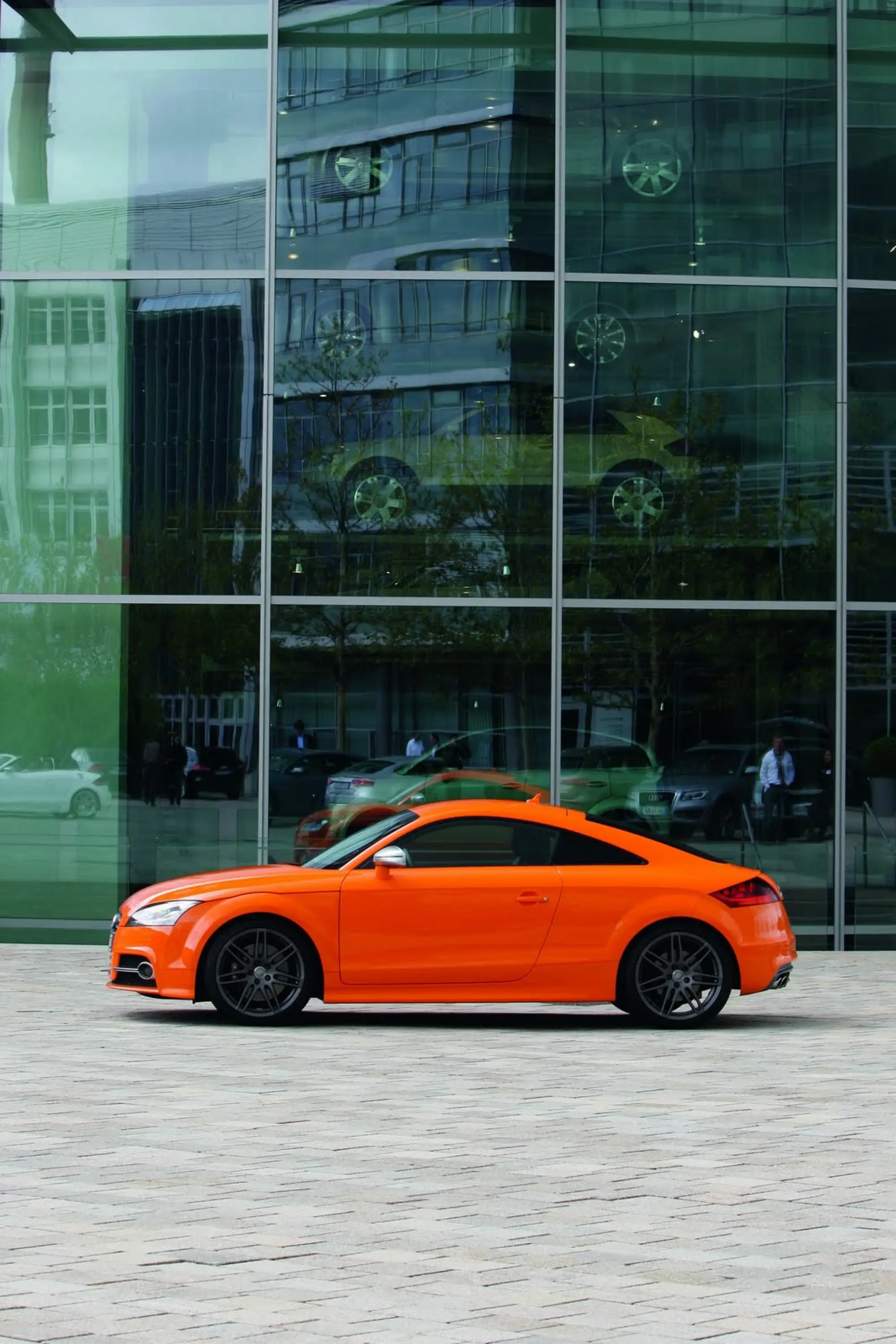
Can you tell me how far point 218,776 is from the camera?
56.4 feet

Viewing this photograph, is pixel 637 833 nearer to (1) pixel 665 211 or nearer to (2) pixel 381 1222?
(2) pixel 381 1222

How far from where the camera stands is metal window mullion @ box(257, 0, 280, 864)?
17203 millimetres

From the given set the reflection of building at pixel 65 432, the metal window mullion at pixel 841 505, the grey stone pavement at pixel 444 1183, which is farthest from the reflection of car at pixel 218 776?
the metal window mullion at pixel 841 505

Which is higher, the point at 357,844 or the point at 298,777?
the point at 298,777

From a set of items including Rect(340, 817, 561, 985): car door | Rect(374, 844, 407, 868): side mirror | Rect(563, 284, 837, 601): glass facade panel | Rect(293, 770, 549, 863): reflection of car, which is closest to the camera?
Rect(340, 817, 561, 985): car door

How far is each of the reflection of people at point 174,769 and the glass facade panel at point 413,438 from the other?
1663 millimetres

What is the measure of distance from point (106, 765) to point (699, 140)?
7831mm

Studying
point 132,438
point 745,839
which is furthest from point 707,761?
point 132,438

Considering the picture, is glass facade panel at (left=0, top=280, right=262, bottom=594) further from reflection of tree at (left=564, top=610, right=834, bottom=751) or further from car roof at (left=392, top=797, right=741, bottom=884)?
car roof at (left=392, top=797, right=741, bottom=884)

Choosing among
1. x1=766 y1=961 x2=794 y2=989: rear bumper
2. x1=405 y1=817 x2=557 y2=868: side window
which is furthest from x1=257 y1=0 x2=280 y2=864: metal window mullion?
x1=766 y1=961 x2=794 y2=989: rear bumper

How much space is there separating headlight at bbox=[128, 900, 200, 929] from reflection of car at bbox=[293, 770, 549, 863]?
5317 mm

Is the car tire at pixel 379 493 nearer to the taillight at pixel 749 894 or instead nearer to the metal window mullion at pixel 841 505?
the metal window mullion at pixel 841 505

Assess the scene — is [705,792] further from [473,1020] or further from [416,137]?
[416,137]

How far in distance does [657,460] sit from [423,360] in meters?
2.29
